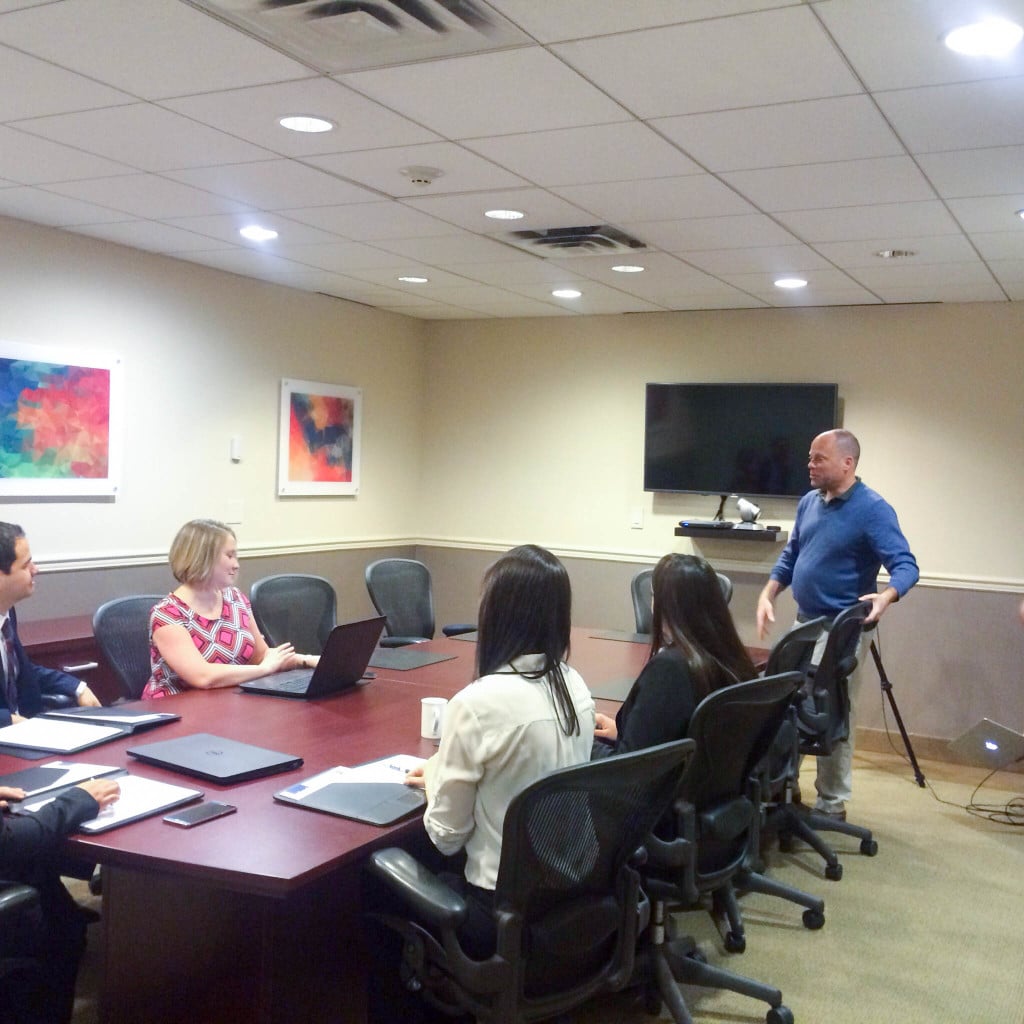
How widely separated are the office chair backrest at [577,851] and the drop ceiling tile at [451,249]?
2.92 metres

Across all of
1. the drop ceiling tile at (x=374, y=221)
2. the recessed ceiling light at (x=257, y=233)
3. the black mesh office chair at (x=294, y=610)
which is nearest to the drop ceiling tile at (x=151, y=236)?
the recessed ceiling light at (x=257, y=233)

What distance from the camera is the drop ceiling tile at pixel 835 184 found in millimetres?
3227

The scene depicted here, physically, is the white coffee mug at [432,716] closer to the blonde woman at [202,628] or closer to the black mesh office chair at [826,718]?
the blonde woman at [202,628]

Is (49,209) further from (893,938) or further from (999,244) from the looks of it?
(893,938)

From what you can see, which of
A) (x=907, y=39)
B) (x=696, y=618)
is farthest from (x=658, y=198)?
(x=696, y=618)

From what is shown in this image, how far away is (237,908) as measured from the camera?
2242 mm

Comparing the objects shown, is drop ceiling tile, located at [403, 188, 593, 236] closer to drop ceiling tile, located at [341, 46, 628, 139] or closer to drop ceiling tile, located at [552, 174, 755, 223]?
drop ceiling tile, located at [552, 174, 755, 223]

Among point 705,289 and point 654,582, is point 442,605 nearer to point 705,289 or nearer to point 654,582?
point 705,289

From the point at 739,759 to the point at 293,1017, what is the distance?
4.00 ft

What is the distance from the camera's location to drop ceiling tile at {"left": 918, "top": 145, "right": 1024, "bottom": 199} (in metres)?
3.07

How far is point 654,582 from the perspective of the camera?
2.79m

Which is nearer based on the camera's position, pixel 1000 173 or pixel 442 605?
pixel 1000 173

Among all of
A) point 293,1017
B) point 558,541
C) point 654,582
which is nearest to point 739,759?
point 654,582

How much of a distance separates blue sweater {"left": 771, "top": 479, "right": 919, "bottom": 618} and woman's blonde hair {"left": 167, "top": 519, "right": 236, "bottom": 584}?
2508 mm
